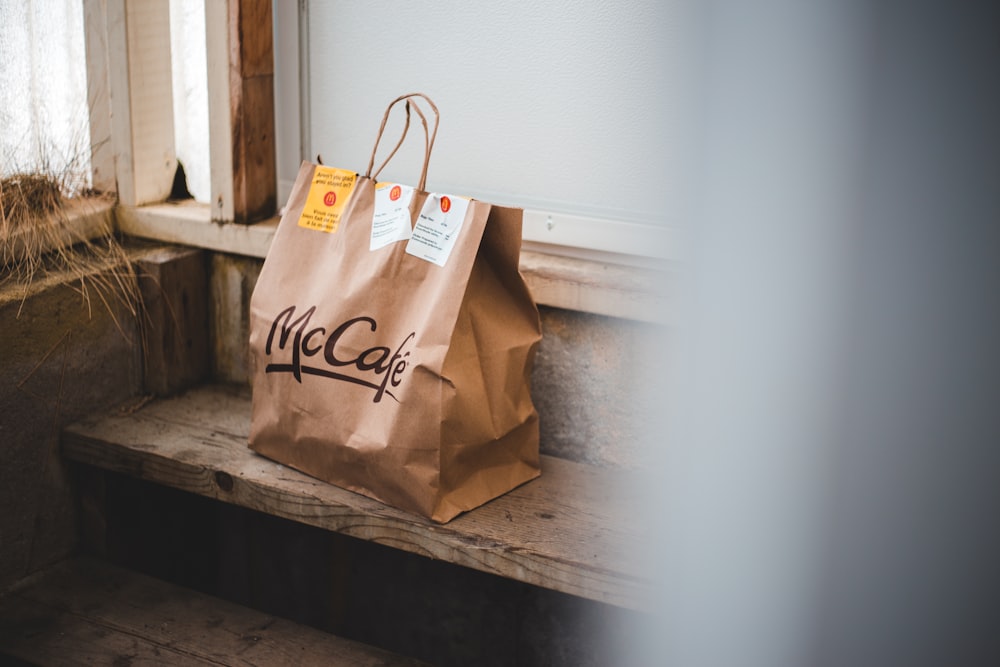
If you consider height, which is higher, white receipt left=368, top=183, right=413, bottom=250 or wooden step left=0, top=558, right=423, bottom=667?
white receipt left=368, top=183, right=413, bottom=250

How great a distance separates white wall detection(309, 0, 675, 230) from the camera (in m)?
1.50

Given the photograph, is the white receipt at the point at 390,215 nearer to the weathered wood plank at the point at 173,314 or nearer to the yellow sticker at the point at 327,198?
the yellow sticker at the point at 327,198

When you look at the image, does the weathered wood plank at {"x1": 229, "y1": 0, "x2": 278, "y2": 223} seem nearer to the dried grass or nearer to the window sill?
the window sill

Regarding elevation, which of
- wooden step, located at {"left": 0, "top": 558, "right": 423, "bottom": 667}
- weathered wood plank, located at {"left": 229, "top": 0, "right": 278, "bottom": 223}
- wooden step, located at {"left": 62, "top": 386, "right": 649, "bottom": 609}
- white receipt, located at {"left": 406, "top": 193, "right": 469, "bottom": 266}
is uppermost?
weathered wood plank, located at {"left": 229, "top": 0, "right": 278, "bottom": 223}

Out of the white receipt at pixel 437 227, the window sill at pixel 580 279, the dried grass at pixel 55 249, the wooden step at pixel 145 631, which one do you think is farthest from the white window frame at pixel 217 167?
the wooden step at pixel 145 631

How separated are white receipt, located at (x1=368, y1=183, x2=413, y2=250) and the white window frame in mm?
270

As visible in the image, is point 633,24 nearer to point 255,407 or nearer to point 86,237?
point 255,407

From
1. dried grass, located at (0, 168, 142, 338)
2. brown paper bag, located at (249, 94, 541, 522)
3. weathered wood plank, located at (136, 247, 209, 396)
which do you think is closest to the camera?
brown paper bag, located at (249, 94, 541, 522)

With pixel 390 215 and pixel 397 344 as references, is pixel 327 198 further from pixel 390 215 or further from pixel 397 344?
pixel 397 344

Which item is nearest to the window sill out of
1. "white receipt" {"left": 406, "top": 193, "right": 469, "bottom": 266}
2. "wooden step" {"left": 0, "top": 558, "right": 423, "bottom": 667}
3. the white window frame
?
the white window frame

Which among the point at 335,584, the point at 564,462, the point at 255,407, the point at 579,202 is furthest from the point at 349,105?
the point at 335,584

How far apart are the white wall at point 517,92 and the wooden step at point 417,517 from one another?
1.59 ft

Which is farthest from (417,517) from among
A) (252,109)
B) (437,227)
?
(252,109)

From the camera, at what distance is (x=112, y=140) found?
1.85 m
